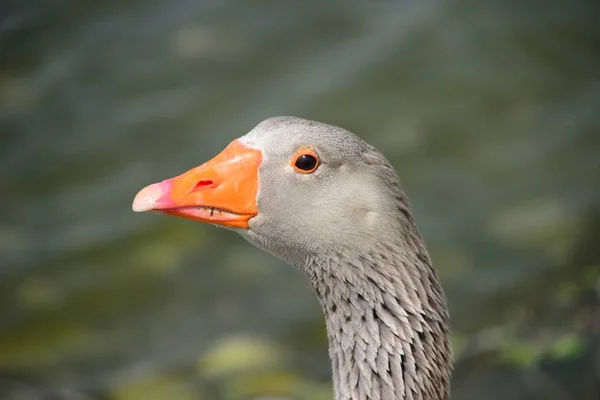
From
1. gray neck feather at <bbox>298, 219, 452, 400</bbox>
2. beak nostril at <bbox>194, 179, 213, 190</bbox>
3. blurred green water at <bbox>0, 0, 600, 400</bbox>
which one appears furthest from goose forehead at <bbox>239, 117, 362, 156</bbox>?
blurred green water at <bbox>0, 0, 600, 400</bbox>

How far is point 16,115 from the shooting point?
7539mm

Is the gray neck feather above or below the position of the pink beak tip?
below

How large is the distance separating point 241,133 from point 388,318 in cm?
429

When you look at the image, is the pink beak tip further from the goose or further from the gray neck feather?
the gray neck feather

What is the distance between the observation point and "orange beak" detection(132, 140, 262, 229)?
2.99 m

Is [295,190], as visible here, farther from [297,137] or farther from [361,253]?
[361,253]

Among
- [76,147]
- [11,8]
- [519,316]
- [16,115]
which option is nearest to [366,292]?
[519,316]

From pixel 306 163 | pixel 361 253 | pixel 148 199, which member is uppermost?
pixel 306 163

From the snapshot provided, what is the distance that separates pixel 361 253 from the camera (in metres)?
3.01

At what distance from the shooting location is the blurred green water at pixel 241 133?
5.62 meters

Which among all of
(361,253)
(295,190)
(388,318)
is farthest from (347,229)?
(388,318)

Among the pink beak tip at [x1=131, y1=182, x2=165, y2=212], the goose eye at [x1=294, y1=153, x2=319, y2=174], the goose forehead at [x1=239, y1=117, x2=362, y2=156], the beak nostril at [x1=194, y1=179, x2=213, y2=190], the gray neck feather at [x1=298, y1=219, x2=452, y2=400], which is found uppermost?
the goose forehead at [x1=239, y1=117, x2=362, y2=156]

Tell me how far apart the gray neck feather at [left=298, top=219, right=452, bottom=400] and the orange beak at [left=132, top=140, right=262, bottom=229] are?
0.34 metres

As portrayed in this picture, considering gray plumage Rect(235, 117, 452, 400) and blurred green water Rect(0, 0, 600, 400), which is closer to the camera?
gray plumage Rect(235, 117, 452, 400)
